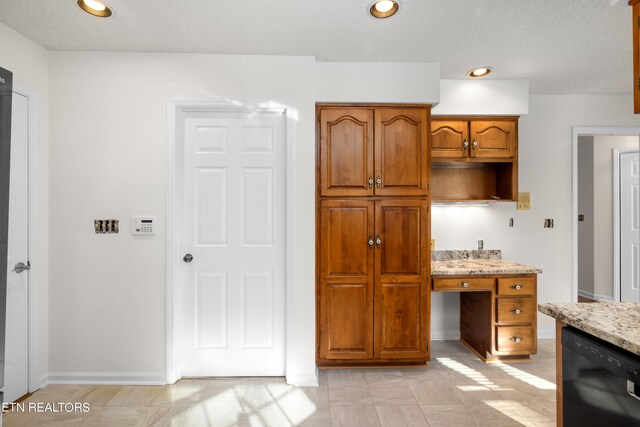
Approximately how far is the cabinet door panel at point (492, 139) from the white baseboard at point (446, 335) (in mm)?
1768

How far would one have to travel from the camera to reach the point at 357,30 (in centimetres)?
247

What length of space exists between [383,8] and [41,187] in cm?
263

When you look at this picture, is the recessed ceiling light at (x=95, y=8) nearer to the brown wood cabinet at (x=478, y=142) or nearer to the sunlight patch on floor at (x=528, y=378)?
the brown wood cabinet at (x=478, y=142)

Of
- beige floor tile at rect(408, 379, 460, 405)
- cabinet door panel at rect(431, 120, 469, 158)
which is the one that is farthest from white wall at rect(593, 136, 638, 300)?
beige floor tile at rect(408, 379, 460, 405)

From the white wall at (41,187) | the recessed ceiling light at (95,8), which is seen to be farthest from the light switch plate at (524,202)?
the white wall at (41,187)

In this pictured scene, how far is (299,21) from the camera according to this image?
7.75 ft

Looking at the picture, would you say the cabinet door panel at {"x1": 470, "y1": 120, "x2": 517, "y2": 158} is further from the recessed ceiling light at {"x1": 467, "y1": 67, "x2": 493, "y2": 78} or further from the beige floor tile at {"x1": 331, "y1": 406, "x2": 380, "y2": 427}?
the beige floor tile at {"x1": 331, "y1": 406, "x2": 380, "y2": 427}

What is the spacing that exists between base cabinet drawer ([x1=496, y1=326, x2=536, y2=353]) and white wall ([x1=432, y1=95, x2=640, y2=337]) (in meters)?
0.66

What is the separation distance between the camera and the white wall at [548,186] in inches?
151

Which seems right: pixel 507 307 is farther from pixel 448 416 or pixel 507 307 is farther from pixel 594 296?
pixel 594 296

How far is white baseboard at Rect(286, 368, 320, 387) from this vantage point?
2.82 m

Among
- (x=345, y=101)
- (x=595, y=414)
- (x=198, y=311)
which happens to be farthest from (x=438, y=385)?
(x=345, y=101)

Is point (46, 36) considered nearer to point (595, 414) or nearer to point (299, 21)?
point (299, 21)

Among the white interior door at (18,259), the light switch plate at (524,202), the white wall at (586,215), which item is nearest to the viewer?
the white interior door at (18,259)
